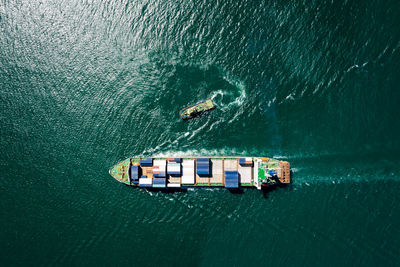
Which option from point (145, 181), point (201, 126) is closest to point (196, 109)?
point (201, 126)

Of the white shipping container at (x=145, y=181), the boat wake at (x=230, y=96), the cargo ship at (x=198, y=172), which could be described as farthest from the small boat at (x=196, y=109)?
the white shipping container at (x=145, y=181)

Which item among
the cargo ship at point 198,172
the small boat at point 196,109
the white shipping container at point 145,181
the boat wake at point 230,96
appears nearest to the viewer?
the cargo ship at point 198,172

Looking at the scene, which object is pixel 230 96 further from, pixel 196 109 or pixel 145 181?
pixel 145 181

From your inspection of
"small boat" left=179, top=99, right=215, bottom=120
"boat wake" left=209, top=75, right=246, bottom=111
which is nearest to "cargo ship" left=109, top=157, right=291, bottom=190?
"small boat" left=179, top=99, right=215, bottom=120

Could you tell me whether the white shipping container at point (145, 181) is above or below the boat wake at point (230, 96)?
below

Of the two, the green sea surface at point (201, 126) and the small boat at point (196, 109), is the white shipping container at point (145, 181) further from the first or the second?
the small boat at point (196, 109)

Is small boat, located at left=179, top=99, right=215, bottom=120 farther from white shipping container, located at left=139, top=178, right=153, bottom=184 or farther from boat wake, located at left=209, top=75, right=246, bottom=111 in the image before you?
white shipping container, located at left=139, top=178, right=153, bottom=184
